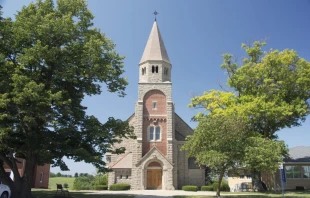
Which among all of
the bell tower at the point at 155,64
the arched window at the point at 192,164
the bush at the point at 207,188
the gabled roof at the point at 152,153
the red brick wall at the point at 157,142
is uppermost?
the bell tower at the point at 155,64

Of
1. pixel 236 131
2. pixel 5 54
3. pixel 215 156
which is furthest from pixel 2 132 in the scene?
pixel 236 131

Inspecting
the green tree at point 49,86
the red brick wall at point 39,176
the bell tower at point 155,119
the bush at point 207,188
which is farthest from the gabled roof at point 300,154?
the red brick wall at point 39,176

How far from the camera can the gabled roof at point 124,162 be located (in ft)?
138

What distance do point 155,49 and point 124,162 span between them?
17298 mm

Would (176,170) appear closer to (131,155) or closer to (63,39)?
(131,155)

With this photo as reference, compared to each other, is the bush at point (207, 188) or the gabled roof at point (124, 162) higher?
the gabled roof at point (124, 162)

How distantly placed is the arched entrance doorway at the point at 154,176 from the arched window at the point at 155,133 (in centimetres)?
344

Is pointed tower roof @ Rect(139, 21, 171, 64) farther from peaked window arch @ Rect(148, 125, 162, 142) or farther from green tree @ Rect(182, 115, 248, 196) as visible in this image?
green tree @ Rect(182, 115, 248, 196)

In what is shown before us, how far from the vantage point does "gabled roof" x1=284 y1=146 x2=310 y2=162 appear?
40.1 metres

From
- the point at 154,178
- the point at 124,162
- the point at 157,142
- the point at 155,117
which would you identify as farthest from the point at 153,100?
the point at 154,178

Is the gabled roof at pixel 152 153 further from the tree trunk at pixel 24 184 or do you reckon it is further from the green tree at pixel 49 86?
the tree trunk at pixel 24 184

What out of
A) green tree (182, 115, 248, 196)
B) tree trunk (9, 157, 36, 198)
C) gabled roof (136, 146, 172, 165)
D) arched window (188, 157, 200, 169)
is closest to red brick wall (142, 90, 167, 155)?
gabled roof (136, 146, 172, 165)

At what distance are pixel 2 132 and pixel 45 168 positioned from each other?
87.4 feet

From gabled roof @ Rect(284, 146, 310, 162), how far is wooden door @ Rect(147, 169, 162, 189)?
661 inches
